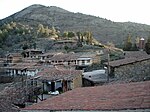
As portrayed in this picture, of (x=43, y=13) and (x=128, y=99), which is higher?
(x=43, y=13)

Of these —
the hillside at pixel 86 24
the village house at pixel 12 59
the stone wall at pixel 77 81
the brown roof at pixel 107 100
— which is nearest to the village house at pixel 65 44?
the village house at pixel 12 59

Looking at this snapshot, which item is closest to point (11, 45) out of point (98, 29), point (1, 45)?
point (1, 45)

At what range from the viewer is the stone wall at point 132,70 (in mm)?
24941

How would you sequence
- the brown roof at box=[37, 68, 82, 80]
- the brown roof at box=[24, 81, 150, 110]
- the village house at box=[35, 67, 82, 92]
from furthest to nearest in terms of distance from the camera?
1. the brown roof at box=[37, 68, 82, 80]
2. the village house at box=[35, 67, 82, 92]
3. the brown roof at box=[24, 81, 150, 110]

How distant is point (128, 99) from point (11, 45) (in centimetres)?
7267

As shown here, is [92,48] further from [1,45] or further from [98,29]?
[98,29]

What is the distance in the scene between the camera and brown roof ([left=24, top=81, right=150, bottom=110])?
11.9 m

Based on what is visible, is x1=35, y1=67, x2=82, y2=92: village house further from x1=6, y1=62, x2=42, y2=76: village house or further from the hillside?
the hillside

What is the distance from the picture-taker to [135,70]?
26.2 meters

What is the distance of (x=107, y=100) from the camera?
1328cm

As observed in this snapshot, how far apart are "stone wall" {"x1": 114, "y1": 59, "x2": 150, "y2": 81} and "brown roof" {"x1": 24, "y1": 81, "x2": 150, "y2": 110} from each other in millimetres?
9792

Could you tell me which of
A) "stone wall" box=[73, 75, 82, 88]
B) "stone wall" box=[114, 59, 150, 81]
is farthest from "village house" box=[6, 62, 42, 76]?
"stone wall" box=[114, 59, 150, 81]

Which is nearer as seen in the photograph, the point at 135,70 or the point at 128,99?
the point at 128,99

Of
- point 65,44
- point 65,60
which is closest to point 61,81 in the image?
point 65,60
